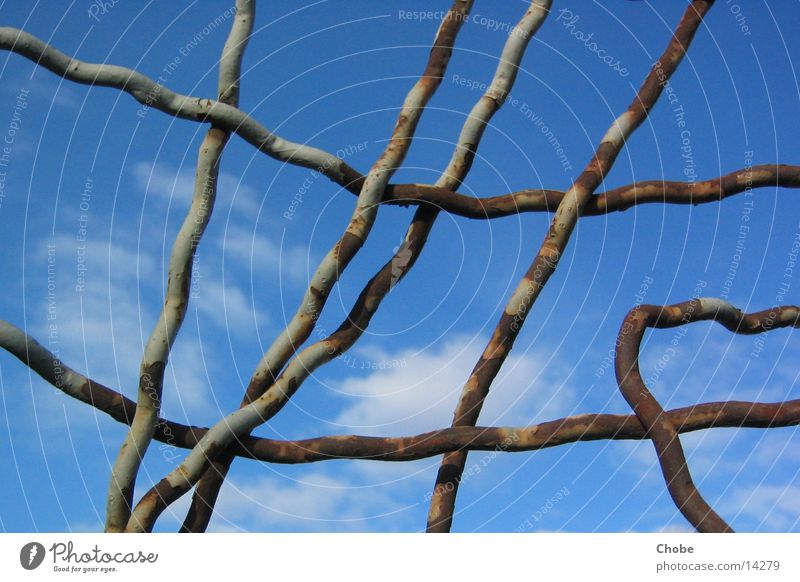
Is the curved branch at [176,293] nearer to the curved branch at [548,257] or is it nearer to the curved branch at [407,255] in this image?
the curved branch at [407,255]

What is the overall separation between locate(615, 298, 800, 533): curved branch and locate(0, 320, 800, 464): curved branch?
27 mm

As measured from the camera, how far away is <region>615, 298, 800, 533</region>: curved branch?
143 centimetres

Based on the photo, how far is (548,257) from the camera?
1584mm

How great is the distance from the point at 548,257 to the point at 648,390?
1.02 ft

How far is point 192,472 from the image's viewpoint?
146cm

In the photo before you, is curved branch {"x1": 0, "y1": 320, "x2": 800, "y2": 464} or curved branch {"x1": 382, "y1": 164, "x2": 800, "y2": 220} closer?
curved branch {"x1": 0, "y1": 320, "x2": 800, "y2": 464}

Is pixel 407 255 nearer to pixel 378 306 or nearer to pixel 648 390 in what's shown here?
pixel 378 306

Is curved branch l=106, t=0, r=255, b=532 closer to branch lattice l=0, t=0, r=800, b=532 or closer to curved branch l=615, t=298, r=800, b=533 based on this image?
branch lattice l=0, t=0, r=800, b=532

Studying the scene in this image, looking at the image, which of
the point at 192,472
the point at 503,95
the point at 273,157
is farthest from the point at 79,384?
the point at 503,95
